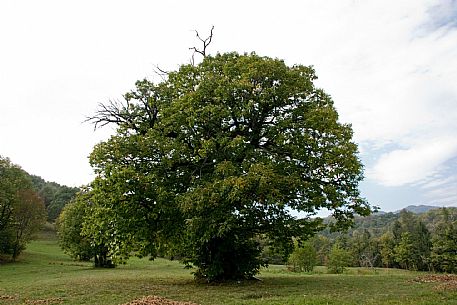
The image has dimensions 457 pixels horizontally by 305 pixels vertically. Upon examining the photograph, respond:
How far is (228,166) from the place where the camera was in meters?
20.5

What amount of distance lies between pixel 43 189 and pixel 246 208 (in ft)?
421

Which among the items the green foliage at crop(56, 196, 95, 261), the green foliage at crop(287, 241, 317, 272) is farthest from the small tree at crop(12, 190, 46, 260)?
the green foliage at crop(287, 241, 317, 272)

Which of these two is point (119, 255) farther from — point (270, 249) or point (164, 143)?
point (270, 249)

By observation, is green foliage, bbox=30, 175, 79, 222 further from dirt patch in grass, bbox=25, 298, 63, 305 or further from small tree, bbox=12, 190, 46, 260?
dirt patch in grass, bbox=25, 298, 63, 305

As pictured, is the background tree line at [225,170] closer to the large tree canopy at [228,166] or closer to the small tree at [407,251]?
the large tree canopy at [228,166]

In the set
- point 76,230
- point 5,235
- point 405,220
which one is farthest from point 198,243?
point 405,220

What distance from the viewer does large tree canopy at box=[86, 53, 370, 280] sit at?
827 inches

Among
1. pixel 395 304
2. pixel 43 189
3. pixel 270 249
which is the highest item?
pixel 43 189

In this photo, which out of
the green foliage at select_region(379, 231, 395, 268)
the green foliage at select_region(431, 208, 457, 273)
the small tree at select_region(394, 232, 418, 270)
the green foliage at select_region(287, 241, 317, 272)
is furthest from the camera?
the green foliage at select_region(379, 231, 395, 268)

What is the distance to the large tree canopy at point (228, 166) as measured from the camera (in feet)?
68.9

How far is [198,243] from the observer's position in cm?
2434

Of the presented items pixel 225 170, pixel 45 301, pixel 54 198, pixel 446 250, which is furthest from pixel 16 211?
pixel 446 250

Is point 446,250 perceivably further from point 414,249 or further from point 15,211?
point 15,211

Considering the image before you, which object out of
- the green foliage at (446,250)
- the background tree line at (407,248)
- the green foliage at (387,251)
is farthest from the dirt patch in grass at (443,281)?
the green foliage at (387,251)
